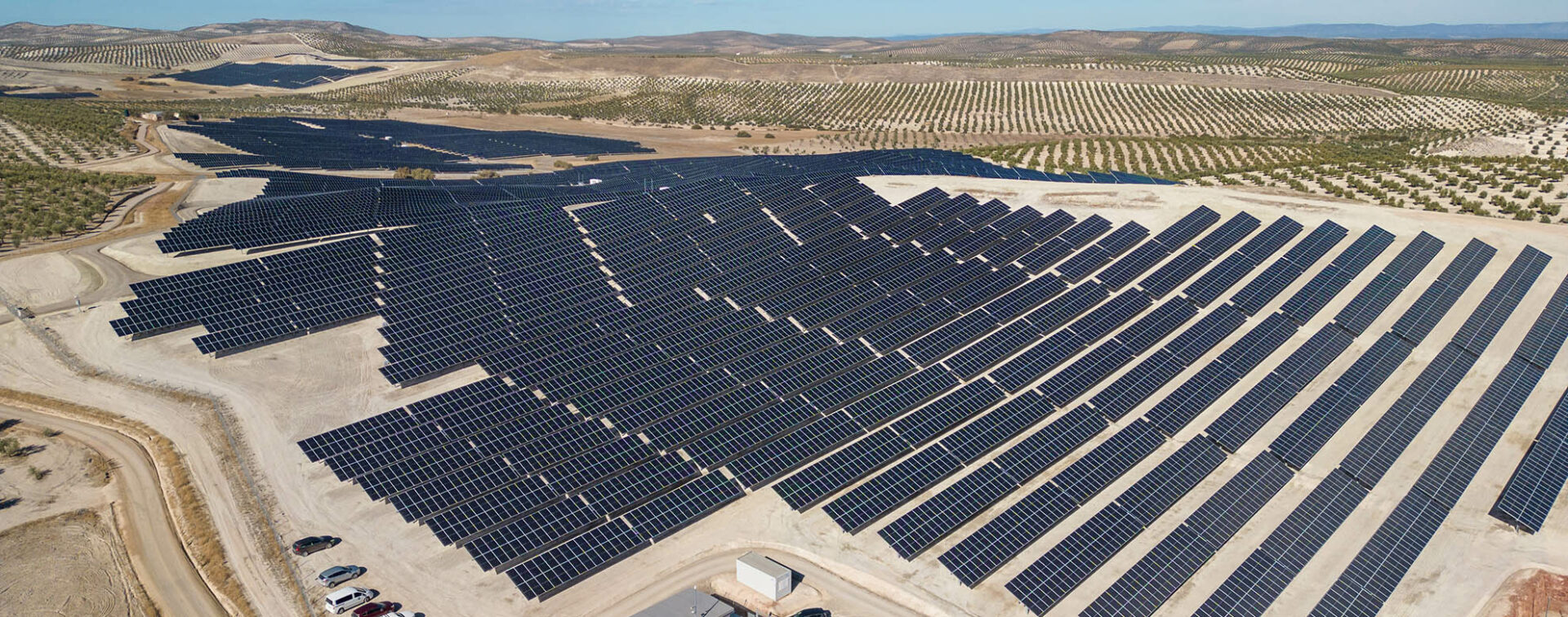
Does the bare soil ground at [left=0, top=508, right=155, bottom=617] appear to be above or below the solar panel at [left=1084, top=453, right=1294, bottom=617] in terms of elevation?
above

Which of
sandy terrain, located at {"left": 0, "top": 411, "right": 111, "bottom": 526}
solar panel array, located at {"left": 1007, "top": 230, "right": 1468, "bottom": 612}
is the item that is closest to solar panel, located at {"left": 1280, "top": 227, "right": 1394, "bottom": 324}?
solar panel array, located at {"left": 1007, "top": 230, "right": 1468, "bottom": 612}

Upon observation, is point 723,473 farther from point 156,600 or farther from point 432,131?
point 432,131

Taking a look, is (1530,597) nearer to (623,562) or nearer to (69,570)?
(623,562)

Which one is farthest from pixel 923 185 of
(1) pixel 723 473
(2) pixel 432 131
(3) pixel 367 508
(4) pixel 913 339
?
(2) pixel 432 131

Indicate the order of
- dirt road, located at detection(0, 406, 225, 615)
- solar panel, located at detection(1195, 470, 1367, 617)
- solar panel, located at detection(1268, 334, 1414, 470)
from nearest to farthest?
1. dirt road, located at detection(0, 406, 225, 615)
2. solar panel, located at detection(1195, 470, 1367, 617)
3. solar panel, located at detection(1268, 334, 1414, 470)

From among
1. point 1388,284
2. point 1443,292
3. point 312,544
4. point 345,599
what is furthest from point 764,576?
point 1443,292

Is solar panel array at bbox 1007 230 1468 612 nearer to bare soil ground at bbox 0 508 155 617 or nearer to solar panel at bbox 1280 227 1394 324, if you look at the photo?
solar panel at bbox 1280 227 1394 324
